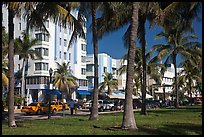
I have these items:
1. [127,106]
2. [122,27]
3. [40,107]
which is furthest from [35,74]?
[127,106]

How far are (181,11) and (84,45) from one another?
47413 millimetres

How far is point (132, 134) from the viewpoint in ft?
43.8

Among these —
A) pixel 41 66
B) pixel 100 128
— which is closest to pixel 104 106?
pixel 41 66

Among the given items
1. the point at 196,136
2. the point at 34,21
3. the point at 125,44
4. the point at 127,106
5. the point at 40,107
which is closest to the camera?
the point at 196,136

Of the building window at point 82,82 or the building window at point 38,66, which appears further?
the building window at point 82,82

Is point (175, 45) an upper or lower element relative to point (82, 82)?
upper

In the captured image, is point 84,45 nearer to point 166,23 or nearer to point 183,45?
point 183,45

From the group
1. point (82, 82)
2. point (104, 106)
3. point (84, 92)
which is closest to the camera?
point (104, 106)

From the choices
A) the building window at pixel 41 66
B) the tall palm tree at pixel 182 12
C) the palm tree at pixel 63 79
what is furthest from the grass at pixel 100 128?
the palm tree at pixel 63 79

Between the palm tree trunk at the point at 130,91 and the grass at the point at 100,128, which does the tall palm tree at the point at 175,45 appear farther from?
the palm tree trunk at the point at 130,91

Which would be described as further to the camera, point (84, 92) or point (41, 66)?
point (84, 92)

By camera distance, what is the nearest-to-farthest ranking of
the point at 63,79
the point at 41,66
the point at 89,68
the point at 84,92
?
the point at 41,66 < the point at 63,79 < the point at 84,92 < the point at 89,68

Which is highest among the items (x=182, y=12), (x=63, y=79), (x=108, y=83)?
(x=182, y=12)

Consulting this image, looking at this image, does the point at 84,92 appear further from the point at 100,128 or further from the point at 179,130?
the point at 179,130
